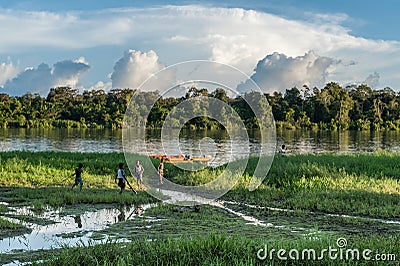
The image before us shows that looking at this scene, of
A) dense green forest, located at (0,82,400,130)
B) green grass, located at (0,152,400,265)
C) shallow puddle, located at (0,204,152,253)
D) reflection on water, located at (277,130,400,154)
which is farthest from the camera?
dense green forest, located at (0,82,400,130)

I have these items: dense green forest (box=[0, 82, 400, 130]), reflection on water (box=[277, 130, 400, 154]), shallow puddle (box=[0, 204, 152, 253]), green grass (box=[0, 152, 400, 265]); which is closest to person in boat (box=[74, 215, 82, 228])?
shallow puddle (box=[0, 204, 152, 253])

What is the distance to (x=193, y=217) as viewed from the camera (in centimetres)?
1266

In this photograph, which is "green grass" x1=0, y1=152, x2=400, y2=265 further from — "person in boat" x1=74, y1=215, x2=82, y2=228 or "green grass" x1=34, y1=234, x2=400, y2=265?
"person in boat" x1=74, y1=215, x2=82, y2=228

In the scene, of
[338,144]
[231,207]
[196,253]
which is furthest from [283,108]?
[196,253]

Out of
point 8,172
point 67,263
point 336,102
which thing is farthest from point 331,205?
point 336,102

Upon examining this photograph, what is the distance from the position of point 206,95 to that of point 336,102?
297 ft

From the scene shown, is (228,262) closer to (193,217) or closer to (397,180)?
(193,217)

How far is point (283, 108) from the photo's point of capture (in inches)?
3831

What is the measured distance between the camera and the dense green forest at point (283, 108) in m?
90.5

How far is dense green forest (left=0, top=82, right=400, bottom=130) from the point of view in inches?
3563

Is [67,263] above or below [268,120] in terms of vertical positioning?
below

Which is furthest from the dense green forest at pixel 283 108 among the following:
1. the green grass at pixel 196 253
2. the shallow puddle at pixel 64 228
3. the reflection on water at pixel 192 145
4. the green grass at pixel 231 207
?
the green grass at pixel 196 253

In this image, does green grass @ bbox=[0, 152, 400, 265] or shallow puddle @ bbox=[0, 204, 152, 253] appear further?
shallow puddle @ bbox=[0, 204, 152, 253]

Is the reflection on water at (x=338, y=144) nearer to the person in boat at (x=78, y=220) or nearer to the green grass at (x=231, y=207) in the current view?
the green grass at (x=231, y=207)
